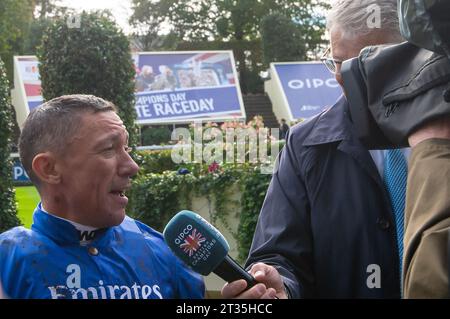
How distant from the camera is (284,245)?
2098mm

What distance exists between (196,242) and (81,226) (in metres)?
0.41

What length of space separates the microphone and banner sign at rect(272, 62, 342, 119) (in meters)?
21.5

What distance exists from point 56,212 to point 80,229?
94mm

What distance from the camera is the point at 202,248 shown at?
173 centimetres

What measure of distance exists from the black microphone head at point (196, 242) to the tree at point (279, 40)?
96.7ft

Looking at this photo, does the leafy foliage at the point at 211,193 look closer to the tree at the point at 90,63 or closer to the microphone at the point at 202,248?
the tree at the point at 90,63

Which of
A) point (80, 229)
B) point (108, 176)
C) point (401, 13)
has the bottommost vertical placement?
point (80, 229)

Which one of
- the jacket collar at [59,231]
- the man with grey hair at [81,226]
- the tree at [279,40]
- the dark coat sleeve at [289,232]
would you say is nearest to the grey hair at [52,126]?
Result: the man with grey hair at [81,226]

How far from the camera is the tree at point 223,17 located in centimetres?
4278

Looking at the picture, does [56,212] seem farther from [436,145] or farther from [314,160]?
[436,145]

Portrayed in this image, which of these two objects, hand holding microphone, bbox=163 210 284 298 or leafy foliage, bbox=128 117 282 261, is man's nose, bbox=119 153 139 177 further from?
leafy foliage, bbox=128 117 282 261

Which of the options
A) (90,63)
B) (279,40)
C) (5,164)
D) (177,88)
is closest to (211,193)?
(5,164)

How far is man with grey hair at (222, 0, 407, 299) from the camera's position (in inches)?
81.2
